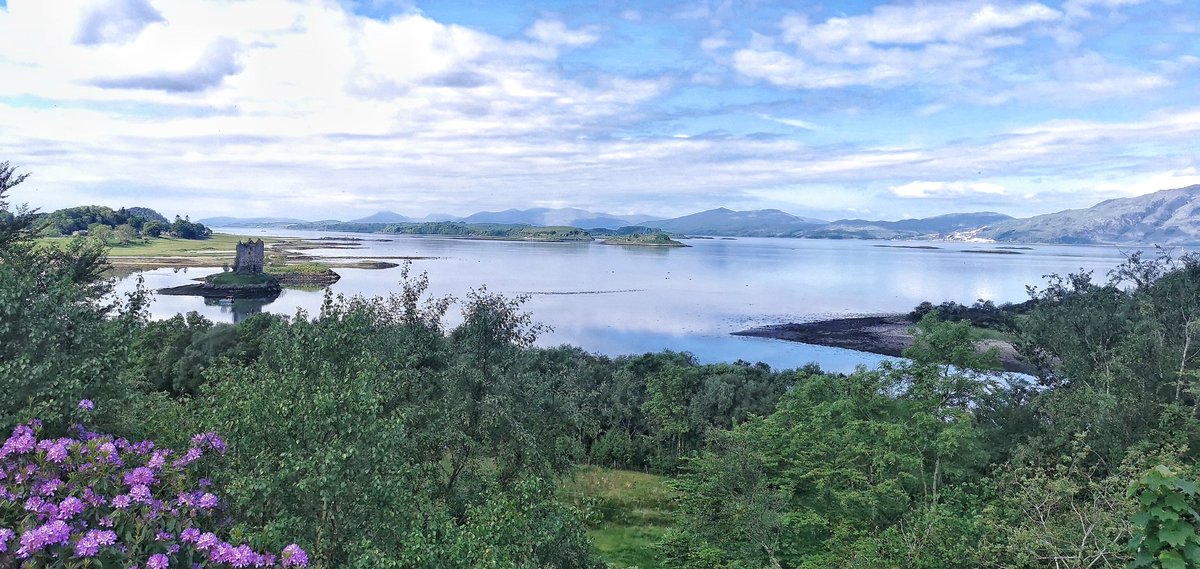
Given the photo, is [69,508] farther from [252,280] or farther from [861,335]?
[252,280]

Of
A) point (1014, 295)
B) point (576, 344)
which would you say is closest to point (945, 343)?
point (576, 344)

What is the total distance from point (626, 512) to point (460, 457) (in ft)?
41.4

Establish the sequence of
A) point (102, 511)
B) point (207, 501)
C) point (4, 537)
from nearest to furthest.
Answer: point (4, 537)
point (102, 511)
point (207, 501)

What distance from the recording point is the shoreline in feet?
211

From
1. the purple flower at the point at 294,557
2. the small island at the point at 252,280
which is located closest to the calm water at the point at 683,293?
the small island at the point at 252,280

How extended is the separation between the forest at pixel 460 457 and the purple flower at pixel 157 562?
156 mm

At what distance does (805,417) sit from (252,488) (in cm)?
2062

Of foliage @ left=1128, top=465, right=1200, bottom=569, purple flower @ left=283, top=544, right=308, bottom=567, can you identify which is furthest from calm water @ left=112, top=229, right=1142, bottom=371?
foliage @ left=1128, top=465, right=1200, bottom=569

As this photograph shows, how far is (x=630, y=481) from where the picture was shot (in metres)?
30.1

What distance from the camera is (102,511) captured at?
20.3 ft

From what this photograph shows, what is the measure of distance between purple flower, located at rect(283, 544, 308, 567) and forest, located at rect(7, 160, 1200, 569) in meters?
0.02

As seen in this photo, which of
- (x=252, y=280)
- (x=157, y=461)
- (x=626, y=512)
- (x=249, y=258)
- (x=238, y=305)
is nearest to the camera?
(x=157, y=461)

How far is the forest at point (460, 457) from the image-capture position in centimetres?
639

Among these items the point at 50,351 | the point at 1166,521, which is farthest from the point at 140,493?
the point at 1166,521
